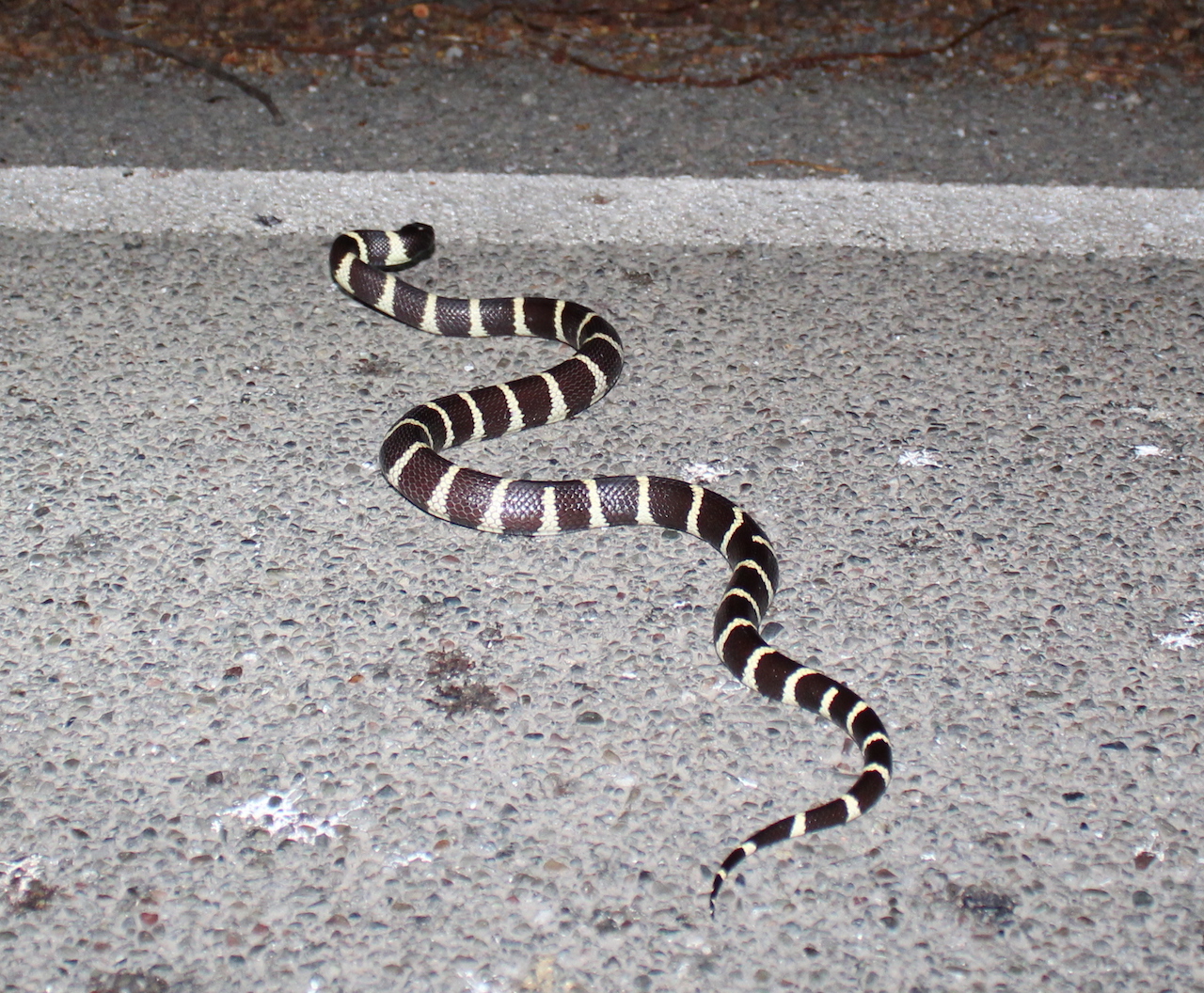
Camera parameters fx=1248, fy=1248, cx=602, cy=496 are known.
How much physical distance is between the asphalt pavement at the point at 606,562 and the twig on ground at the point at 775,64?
1.31ft

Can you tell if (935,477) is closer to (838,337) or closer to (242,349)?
(838,337)

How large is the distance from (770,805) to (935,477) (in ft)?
4.98

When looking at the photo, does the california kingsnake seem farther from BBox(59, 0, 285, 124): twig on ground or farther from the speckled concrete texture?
BBox(59, 0, 285, 124): twig on ground

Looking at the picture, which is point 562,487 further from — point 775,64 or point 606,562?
point 775,64

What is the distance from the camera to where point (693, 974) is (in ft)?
8.45

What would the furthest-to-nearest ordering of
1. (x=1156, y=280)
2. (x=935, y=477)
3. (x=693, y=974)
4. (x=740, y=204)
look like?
(x=740, y=204), (x=1156, y=280), (x=935, y=477), (x=693, y=974)

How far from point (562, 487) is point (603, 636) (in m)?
0.56

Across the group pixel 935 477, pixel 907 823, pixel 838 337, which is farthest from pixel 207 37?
pixel 907 823

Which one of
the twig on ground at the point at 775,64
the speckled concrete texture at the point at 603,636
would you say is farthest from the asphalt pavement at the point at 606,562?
the twig on ground at the point at 775,64

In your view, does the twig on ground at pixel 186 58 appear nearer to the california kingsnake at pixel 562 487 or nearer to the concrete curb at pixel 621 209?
the concrete curb at pixel 621 209

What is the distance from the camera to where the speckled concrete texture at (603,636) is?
2.68m

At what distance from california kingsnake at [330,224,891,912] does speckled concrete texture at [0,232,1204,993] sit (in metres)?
0.07

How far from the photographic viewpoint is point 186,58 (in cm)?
651

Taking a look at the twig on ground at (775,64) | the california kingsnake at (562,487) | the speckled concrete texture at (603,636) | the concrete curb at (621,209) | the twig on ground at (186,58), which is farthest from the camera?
the twig on ground at (775,64)
